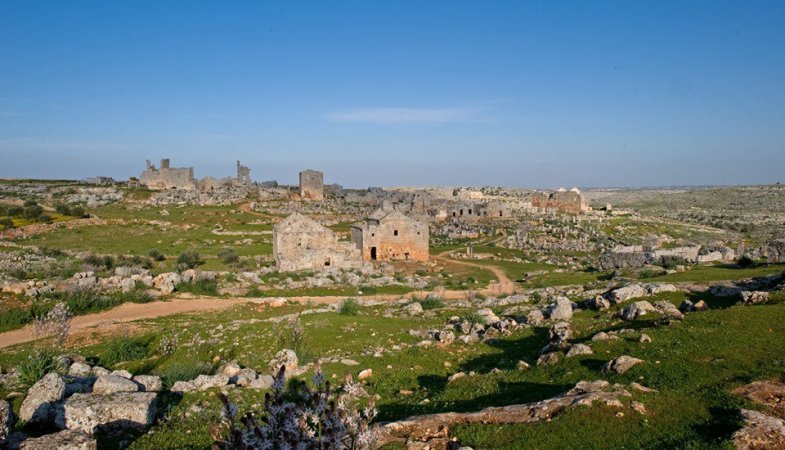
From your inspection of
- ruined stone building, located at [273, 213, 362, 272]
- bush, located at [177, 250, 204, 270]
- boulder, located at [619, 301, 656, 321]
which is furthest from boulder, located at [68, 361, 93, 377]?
bush, located at [177, 250, 204, 270]

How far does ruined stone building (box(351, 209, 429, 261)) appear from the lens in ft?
142

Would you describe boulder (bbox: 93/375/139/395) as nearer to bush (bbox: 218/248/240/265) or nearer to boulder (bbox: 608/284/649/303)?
boulder (bbox: 608/284/649/303)

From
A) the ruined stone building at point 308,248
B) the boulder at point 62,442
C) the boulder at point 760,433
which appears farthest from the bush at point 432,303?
the boulder at point 62,442

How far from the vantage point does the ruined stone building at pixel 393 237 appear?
142 ft

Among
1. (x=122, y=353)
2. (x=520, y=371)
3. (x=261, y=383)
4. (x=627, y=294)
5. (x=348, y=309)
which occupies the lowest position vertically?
(x=348, y=309)

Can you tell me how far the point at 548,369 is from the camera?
37.7 ft

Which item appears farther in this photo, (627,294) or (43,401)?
(627,294)

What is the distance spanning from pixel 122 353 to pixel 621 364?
45.9ft

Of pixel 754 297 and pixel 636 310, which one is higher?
pixel 754 297

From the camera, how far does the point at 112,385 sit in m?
10.3

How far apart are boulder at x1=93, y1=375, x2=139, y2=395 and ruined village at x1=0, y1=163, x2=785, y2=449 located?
37mm

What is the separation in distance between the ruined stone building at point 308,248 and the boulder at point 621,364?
26317mm

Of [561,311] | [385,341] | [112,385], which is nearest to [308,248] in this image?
[385,341]

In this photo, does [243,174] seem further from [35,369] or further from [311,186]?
[35,369]
